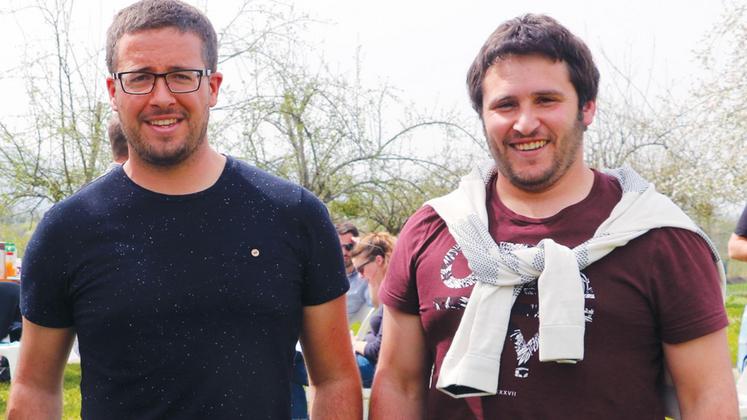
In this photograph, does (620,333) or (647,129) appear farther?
(647,129)

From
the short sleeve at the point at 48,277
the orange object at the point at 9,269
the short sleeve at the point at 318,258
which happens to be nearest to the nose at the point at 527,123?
the short sleeve at the point at 318,258

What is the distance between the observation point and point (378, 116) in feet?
40.0

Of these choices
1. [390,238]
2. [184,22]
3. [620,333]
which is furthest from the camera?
[390,238]

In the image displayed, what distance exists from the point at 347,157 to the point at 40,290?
9.48 metres

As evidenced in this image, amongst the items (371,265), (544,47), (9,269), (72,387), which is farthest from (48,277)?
(9,269)

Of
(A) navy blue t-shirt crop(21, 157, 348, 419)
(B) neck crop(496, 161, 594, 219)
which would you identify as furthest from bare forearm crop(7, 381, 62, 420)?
(B) neck crop(496, 161, 594, 219)

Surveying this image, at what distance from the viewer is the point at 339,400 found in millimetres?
2373

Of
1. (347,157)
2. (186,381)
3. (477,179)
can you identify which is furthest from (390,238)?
(347,157)

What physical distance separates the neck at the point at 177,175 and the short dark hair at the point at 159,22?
247 millimetres

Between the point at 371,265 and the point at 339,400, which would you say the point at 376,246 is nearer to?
the point at 371,265

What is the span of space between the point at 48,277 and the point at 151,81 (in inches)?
21.8

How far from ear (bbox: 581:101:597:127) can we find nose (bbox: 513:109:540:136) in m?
0.17

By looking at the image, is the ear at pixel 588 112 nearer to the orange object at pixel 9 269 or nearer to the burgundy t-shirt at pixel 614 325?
the burgundy t-shirt at pixel 614 325

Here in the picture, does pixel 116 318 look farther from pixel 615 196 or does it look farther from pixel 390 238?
pixel 390 238
